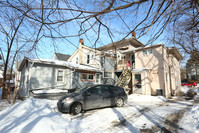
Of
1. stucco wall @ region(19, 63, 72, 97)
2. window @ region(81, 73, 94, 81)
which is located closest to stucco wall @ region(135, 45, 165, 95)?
window @ region(81, 73, 94, 81)

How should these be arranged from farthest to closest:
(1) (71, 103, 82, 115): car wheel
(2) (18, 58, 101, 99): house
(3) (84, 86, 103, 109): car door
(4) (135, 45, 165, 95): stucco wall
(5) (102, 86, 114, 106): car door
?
(4) (135, 45, 165, 95): stucco wall, (2) (18, 58, 101, 99): house, (5) (102, 86, 114, 106): car door, (3) (84, 86, 103, 109): car door, (1) (71, 103, 82, 115): car wheel

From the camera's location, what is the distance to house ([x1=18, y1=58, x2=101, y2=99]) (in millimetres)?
9297

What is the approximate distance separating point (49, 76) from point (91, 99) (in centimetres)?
636

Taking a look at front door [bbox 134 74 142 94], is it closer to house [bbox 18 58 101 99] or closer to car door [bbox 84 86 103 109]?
house [bbox 18 58 101 99]

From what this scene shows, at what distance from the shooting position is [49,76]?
1034 cm

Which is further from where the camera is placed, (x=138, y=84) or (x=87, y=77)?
(x=87, y=77)

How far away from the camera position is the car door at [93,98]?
5.81 m

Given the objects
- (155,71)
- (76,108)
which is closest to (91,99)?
(76,108)

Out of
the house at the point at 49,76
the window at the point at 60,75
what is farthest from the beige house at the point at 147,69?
the window at the point at 60,75

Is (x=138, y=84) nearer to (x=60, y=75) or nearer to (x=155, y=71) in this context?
(x=155, y=71)

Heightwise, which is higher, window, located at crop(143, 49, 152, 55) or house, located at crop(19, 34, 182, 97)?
window, located at crop(143, 49, 152, 55)

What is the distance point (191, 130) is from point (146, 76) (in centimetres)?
888

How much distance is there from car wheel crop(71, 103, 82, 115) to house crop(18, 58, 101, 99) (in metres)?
5.14

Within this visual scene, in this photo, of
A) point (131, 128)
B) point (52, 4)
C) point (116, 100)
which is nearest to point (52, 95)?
point (116, 100)
